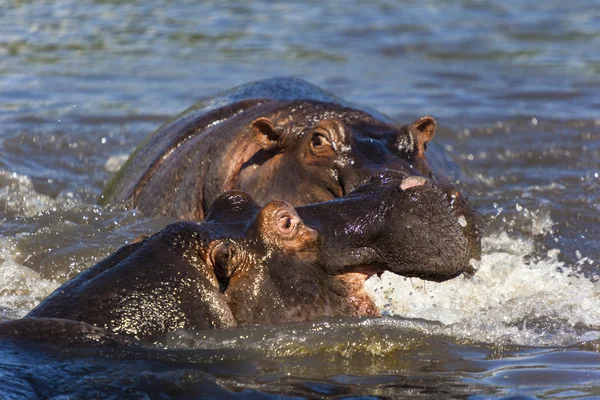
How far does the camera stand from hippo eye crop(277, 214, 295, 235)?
13.4ft

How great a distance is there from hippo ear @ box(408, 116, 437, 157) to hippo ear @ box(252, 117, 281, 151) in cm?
78

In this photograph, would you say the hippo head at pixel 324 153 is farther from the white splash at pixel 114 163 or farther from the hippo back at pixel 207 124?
the white splash at pixel 114 163

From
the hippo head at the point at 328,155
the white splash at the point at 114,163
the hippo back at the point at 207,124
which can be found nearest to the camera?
the hippo head at the point at 328,155

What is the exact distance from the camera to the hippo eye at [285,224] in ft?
13.4

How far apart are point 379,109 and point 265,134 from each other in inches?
Result: 203

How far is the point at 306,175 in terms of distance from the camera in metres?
6.00

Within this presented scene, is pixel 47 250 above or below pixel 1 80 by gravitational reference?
below

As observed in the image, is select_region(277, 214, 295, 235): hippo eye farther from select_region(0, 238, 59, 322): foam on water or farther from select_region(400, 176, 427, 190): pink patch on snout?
select_region(0, 238, 59, 322): foam on water

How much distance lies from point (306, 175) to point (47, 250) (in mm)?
1586

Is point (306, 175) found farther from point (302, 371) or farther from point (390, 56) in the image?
Result: point (390, 56)

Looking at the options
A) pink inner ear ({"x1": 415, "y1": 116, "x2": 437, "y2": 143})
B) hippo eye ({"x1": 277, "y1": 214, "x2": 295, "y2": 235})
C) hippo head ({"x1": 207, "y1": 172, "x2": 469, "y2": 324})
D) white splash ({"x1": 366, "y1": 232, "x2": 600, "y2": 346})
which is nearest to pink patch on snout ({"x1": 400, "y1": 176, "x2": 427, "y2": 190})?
hippo head ({"x1": 207, "y1": 172, "x2": 469, "y2": 324})

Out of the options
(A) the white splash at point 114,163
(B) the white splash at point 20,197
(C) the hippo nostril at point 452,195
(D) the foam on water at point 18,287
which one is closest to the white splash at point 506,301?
(C) the hippo nostril at point 452,195

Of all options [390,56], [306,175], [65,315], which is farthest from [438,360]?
[390,56]

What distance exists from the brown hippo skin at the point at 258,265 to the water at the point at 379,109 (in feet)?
0.29
